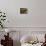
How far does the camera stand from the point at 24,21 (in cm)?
320

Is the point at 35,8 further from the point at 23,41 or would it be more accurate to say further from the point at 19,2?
the point at 23,41

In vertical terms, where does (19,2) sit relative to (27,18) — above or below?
above

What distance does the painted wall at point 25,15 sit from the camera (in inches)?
125

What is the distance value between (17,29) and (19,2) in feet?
1.98

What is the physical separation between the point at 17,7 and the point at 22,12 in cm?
16

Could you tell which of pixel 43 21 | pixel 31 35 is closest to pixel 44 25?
pixel 43 21

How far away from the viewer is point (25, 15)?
3.19m

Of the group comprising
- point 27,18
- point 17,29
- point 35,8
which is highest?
point 35,8

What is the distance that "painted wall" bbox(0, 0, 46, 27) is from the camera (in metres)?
3.18

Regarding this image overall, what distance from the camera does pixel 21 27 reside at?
10.5 ft

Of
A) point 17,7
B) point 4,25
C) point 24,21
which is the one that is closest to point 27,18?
point 24,21

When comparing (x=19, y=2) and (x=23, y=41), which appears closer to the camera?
(x=23, y=41)

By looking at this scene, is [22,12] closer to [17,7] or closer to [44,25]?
[17,7]

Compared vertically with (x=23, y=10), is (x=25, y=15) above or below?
below
